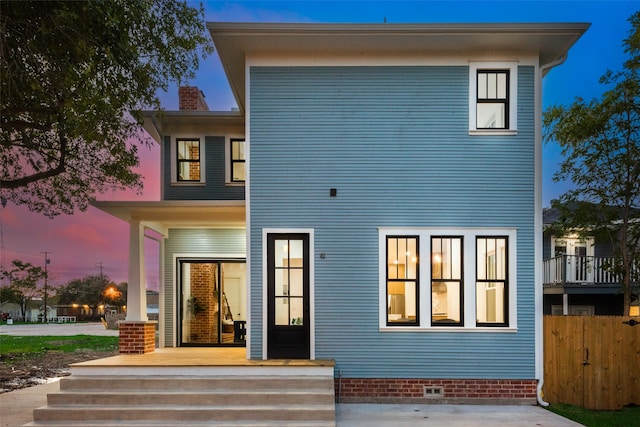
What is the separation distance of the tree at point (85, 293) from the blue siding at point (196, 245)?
4944 cm

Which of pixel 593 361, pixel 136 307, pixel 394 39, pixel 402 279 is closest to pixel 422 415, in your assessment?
pixel 402 279

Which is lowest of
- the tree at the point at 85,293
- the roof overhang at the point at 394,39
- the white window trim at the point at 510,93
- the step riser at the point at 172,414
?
the tree at the point at 85,293

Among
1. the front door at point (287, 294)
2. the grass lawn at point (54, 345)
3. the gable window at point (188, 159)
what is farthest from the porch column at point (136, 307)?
the grass lawn at point (54, 345)

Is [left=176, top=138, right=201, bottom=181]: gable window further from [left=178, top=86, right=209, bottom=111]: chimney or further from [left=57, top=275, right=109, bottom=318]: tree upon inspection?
[left=57, top=275, right=109, bottom=318]: tree

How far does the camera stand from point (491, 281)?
7.84 m

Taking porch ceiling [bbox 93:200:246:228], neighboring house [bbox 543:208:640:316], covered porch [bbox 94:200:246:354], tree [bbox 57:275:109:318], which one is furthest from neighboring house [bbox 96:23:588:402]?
tree [bbox 57:275:109:318]

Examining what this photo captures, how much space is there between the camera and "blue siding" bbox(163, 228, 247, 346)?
1036 cm

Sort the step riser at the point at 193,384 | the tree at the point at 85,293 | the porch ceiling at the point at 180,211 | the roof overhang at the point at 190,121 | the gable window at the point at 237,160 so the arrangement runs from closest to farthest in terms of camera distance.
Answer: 1. the step riser at the point at 193,384
2. the porch ceiling at the point at 180,211
3. the roof overhang at the point at 190,121
4. the gable window at the point at 237,160
5. the tree at the point at 85,293

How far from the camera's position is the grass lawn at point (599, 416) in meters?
6.64

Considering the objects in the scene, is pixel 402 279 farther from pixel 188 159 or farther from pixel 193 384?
pixel 188 159

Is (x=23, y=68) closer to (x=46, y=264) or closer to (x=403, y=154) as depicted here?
(x=403, y=154)

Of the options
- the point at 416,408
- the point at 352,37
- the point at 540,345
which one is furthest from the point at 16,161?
the point at 540,345

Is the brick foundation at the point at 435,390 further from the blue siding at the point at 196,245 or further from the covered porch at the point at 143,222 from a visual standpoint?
the blue siding at the point at 196,245

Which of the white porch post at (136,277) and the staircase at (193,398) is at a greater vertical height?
the white porch post at (136,277)
